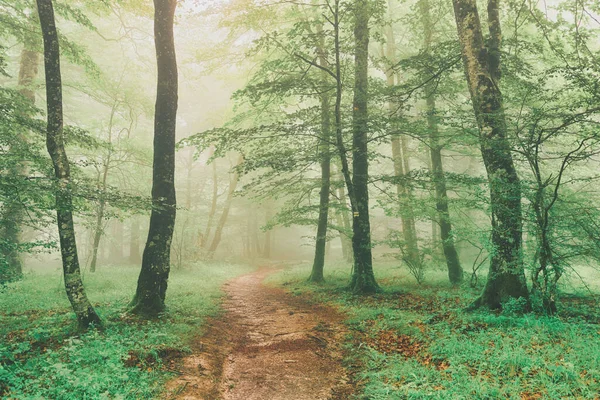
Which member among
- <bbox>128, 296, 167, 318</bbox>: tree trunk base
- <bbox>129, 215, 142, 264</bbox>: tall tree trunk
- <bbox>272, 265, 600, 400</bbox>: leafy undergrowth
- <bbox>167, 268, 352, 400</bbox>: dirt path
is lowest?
<bbox>167, 268, 352, 400</bbox>: dirt path

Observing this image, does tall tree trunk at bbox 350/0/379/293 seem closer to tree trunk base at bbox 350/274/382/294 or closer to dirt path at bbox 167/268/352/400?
tree trunk base at bbox 350/274/382/294

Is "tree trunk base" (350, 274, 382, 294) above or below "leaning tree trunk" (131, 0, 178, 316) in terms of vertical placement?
below

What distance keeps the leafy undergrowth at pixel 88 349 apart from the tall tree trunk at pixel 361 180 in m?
4.56

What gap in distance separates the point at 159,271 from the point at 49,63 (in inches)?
187

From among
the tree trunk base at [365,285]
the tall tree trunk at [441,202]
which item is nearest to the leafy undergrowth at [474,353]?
the tree trunk base at [365,285]

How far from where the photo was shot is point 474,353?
4664 millimetres

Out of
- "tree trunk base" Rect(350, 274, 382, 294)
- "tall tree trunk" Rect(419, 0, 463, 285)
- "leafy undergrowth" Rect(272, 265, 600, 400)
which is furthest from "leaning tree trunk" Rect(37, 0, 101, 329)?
"tall tree trunk" Rect(419, 0, 463, 285)

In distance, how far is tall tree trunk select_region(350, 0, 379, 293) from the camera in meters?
10.0

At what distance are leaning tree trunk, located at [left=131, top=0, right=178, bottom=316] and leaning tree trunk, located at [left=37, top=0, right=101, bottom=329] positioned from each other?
4.94 ft

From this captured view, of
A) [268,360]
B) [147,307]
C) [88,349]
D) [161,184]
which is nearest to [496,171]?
[268,360]

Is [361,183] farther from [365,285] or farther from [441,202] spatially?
[365,285]

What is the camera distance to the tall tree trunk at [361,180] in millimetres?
10047

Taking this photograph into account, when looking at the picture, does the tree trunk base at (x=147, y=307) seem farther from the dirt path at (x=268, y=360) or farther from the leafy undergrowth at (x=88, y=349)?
the dirt path at (x=268, y=360)

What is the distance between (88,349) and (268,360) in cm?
279
